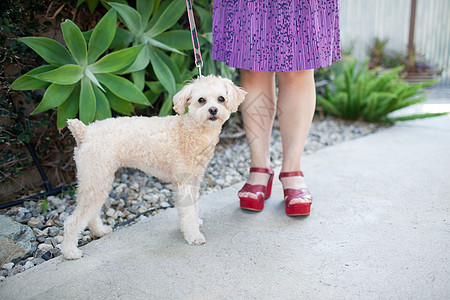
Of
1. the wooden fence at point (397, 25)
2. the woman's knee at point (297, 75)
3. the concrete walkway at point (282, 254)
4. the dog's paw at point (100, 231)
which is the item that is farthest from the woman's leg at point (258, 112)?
the wooden fence at point (397, 25)

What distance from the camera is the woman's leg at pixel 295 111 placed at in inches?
85.4

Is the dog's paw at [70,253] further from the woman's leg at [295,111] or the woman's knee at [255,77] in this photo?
the woman's knee at [255,77]

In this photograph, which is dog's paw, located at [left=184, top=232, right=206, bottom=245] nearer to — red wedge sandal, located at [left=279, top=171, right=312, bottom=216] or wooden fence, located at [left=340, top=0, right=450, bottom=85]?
red wedge sandal, located at [left=279, top=171, right=312, bottom=216]

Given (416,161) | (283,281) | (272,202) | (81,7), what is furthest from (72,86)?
(416,161)

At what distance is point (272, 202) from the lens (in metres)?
2.37

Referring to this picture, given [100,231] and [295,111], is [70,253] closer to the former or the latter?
[100,231]

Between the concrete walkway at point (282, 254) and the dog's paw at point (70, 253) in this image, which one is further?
the dog's paw at point (70, 253)

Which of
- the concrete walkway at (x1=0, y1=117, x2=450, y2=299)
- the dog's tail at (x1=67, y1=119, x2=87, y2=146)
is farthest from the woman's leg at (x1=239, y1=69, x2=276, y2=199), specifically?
the dog's tail at (x1=67, y1=119, x2=87, y2=146)

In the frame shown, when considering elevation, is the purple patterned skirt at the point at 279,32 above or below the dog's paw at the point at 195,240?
above

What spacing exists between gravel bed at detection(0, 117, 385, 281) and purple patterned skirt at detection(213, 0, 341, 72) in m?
1.06

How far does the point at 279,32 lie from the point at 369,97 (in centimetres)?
265

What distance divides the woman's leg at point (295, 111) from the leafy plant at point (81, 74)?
2.75ft

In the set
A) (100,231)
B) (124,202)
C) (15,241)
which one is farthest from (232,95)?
(15,241)

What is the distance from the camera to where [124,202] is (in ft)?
8.18
